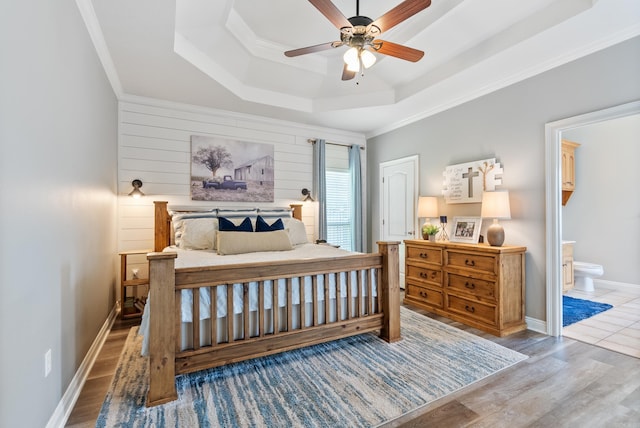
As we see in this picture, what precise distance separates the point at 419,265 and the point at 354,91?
241cm

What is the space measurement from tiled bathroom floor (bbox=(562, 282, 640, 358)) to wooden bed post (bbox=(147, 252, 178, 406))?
11.1ft

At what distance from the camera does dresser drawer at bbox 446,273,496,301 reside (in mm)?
2894

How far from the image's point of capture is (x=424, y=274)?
3641 mm

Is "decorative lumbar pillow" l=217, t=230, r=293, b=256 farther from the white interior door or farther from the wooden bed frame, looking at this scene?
the white interior door

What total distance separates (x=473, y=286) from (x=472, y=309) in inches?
9.3

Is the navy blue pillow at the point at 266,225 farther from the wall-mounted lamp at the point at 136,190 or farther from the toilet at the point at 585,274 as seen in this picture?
the toilet at the point at 585,274

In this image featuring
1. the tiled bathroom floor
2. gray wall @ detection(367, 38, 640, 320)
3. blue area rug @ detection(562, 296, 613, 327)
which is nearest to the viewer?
gray wall @ detection(367, 38, 640, 320)

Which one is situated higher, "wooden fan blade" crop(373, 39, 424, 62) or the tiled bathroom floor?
"wooden fan blade" crop(373, 39, 424, 62)

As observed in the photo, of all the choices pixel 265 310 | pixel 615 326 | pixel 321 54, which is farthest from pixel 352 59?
pixel 615 326

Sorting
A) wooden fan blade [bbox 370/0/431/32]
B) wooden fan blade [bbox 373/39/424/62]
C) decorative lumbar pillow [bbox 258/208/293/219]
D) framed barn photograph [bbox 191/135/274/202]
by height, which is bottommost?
decorative lumbar pillow [bbox 258/208/293/219]

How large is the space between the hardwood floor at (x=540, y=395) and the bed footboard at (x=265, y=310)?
52cm

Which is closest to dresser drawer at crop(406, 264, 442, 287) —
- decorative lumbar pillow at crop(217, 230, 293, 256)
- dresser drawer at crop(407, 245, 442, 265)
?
dresser drawer at crop(407, 245, 442, 265)

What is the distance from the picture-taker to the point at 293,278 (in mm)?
2359

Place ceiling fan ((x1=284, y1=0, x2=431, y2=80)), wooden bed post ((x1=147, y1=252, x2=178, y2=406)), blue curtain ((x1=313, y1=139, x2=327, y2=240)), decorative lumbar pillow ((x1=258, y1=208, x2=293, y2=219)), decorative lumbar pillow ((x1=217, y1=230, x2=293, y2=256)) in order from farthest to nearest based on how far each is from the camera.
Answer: blue curtain ((x1=313, y1=139, x2=327, y2=240))
decorative lumbar pillow ((x1=258, y1=208, x2=293, y2=219))
decorative lumbar pillow ((x1=217, y1=230, x2=293, y2=256))
ceiling fan ((x1=284, y1=0, x2=431, y2=80))
wooden bed post ((x1=147, y1=252, x2=178, y2=406))
